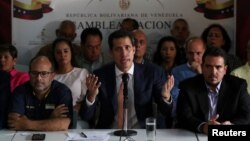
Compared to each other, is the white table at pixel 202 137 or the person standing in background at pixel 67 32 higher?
the person standing in background at pixel 67 32

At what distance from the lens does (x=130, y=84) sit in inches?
162

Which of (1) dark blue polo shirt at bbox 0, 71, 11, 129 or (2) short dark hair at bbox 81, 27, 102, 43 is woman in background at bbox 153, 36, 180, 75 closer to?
(2) short dark hair at bbox 81, 27, 102, 43

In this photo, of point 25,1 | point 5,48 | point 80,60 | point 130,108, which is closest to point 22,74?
point 5,48

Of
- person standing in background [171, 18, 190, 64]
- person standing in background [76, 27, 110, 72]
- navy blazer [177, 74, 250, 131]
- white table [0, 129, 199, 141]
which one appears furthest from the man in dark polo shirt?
person standing in background [171, 18, 190, 64]

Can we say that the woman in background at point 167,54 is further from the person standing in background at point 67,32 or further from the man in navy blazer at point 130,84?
the man in navy blazer at point 130,84

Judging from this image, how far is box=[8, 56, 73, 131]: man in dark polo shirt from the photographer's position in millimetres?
3877

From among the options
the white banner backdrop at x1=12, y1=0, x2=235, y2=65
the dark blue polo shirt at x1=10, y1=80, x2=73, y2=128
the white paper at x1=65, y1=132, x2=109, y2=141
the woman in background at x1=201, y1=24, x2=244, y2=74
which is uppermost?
the white banner backdrop at x1=12, y1=0, x2=235, y2=65

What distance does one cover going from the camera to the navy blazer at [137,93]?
4039 millimetres

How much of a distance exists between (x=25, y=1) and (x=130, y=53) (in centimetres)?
239

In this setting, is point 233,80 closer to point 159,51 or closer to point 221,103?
point 221,103

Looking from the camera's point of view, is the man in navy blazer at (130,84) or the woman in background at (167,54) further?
the woman in background at (167,54)

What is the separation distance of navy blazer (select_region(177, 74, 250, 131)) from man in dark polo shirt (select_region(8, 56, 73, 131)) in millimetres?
968

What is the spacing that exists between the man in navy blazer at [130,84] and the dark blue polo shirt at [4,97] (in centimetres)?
65

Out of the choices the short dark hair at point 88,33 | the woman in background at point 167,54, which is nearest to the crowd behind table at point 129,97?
the woman in background at point 167,54
